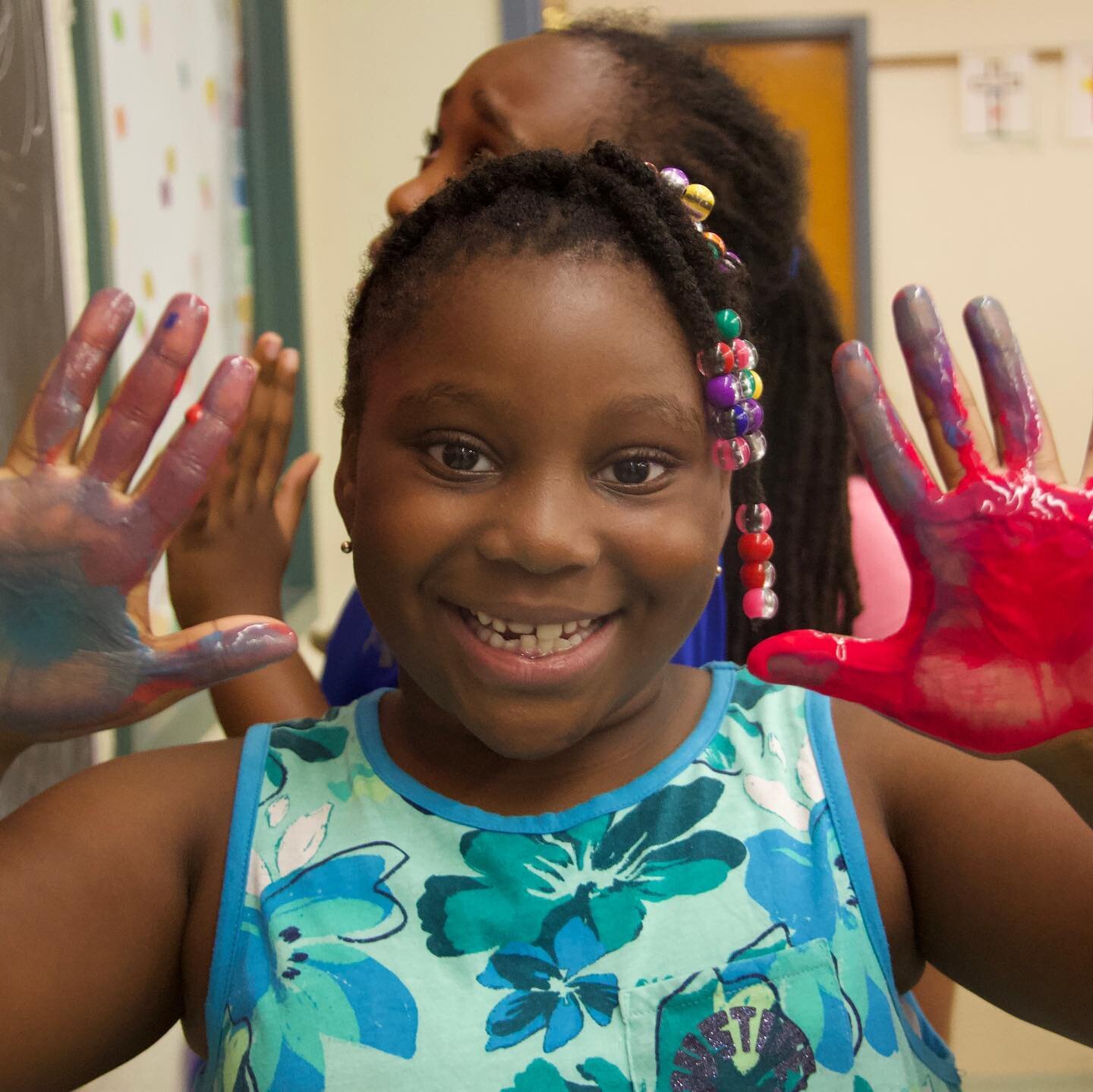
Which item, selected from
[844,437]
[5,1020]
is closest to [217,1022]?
[5,1020]

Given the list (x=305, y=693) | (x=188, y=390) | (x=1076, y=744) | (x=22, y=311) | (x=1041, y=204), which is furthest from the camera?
(x=1041, y=204)

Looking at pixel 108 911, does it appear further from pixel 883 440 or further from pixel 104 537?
pixel 883 440

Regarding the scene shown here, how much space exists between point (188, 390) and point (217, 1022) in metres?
1.28

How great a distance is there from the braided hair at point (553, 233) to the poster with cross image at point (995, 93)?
2292mm

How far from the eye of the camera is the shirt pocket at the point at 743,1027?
771 millimetres

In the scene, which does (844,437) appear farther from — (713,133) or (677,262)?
(677,262)

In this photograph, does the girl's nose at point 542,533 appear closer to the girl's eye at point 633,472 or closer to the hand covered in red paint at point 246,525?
the girl's eye at point 633,472

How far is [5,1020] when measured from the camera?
73cm

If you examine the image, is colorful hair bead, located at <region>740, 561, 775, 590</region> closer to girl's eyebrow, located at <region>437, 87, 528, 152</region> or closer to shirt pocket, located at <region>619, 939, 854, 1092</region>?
shirt pocket, located at <region>619, 939, 854, 1092</region>

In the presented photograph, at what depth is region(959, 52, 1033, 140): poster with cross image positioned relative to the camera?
2.83 meters

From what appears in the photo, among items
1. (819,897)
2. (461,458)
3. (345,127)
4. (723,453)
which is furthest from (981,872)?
(345,127)

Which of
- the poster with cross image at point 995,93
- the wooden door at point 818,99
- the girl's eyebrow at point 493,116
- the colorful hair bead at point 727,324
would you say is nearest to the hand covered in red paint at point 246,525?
the girl's eyebrow at point 493,116

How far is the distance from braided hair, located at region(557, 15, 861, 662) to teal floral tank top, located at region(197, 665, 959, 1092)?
48 centimetres

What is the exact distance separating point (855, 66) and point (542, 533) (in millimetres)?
2444
